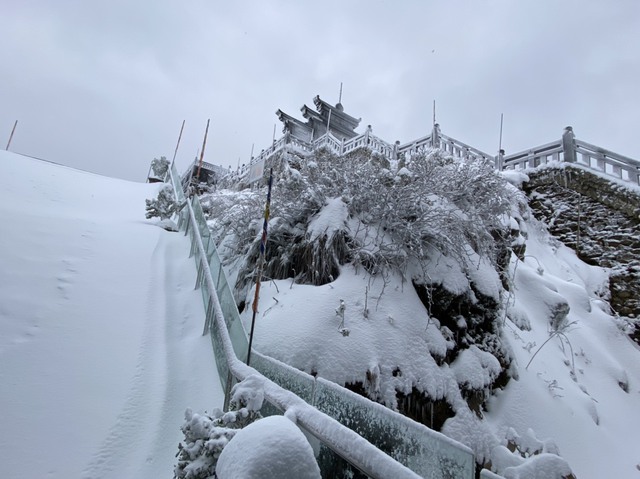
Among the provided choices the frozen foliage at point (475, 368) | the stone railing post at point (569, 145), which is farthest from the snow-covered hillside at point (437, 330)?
the stone railing post at point (569, 145)

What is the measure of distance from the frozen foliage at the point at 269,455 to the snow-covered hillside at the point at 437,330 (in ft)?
4.22

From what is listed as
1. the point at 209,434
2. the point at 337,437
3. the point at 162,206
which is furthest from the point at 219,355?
the point at 162,206

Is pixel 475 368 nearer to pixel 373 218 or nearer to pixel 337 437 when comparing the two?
pixel 373 218

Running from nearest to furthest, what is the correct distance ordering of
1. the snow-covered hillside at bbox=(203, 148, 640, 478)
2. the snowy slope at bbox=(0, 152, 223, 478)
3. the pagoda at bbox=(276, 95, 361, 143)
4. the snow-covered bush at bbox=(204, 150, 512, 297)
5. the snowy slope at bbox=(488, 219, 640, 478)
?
the snowy slope at bbox=(0, 152, 223, 478) → the snow-covered hillside at bbox=(203, 148, 640, 478) → the snowy slope at bbox=(488, 219, 640, 478) → the snow-covered bush at bbox=(204, 150, 512, 297) → the pagoda at bbox=(276, 95, 361, 143)

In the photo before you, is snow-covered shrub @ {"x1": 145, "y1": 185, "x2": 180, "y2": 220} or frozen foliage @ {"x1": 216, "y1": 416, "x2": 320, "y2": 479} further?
snow-covered shrub @ {"x1": 145, "y1": 185, "x2": 180, "y2": 220}

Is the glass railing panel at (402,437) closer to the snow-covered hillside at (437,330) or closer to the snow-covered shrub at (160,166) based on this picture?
the snow-covered hillside at (437,330)

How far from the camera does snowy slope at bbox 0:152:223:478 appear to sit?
9.16 ft

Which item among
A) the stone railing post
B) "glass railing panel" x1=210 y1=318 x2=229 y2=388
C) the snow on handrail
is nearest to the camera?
the snow on handrail

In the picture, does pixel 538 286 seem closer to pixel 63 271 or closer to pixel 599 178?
pixel 599 178

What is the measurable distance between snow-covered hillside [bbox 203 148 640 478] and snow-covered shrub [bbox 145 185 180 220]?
13.5 ft

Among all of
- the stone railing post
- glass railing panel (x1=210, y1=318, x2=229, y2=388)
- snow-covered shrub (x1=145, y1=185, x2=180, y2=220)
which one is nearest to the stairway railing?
glass railing panel (x1=210, y1=318, x2=229, y2=388)

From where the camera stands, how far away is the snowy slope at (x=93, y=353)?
2793 millimetres

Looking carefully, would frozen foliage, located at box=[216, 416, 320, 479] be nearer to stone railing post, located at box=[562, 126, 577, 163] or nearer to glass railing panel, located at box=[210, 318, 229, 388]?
glass railing panel, located at box=[210, 318, 229, 388]

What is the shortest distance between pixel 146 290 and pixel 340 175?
13.8ft
